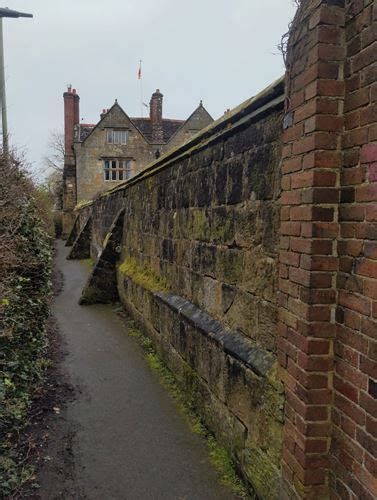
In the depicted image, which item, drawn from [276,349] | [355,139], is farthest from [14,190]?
[355,139]

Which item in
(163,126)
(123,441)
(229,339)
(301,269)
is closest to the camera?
(301,269)

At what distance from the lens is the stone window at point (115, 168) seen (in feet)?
109

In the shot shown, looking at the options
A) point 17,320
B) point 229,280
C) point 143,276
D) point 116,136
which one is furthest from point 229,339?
point 116,136

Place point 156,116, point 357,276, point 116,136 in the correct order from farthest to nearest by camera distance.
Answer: point 156,116 < point 116,136 < point 357,276

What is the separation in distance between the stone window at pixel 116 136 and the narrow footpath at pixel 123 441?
28.9 m

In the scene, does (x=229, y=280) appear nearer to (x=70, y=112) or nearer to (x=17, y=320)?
(x=17, y=320)

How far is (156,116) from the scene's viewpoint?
34594mm

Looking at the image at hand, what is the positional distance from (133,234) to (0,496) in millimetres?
5880

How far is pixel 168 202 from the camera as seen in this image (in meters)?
Result: 5.75

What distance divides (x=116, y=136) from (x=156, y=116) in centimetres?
400

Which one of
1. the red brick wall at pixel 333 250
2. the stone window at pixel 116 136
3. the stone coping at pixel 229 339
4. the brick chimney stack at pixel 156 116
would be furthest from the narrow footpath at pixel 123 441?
the brick chimney stack at pixel 156 116

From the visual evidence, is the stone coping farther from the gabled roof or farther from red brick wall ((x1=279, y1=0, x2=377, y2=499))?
the gabled roof

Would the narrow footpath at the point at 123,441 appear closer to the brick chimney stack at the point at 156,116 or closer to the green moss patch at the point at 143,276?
the green moss patch at the point at 143,276

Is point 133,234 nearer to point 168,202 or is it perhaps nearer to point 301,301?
point 168,202
